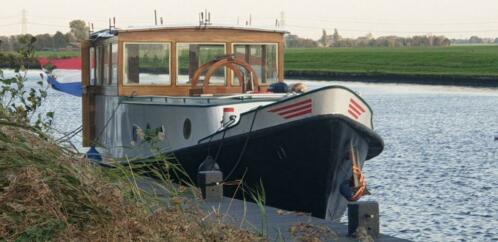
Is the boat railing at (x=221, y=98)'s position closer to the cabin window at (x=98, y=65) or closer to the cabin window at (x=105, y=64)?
the cabin window at (x=105, y=64)

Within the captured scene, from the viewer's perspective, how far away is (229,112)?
1577cm

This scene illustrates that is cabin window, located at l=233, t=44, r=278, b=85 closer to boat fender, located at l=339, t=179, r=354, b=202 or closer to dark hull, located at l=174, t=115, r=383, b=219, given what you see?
dark hull, located at l=174, t=115, r=383, b=219

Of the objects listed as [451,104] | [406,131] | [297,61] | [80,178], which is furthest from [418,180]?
[297,61]

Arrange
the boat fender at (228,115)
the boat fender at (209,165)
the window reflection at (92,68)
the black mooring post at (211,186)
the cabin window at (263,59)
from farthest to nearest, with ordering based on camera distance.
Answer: the window reflection at (92,68), the cabin window at (263,59), the boat fender at (228,115), the boat fender at (209,165), the black mooring post at (211,186)

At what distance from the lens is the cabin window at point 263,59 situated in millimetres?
18016

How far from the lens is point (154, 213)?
815 centimetres

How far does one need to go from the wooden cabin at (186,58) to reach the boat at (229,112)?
0.02 meters

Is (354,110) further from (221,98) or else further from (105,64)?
(105,64)

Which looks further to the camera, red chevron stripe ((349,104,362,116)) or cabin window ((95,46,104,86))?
cabin window ((95,46,104,86))

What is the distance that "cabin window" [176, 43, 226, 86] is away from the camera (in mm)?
17750

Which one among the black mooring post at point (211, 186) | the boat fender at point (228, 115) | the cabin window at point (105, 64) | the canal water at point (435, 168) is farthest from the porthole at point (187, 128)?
the canal water at point (435, 168)

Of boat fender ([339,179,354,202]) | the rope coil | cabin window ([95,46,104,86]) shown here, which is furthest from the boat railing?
cabin window ([95,46,104,86])

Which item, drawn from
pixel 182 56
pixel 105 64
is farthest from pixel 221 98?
pixel 105 64

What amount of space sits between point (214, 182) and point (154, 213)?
19.4 ft
